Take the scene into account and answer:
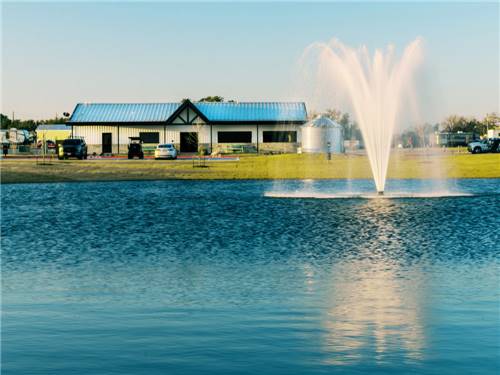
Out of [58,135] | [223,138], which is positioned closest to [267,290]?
[223,138]

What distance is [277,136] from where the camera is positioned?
99.8m

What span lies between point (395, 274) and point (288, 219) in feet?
37.0

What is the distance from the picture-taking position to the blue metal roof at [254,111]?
323ft

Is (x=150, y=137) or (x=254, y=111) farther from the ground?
(x=254, y=111)

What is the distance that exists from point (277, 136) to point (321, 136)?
807 cm

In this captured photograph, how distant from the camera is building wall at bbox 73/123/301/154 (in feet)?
322

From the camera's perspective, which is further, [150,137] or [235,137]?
[150,137]

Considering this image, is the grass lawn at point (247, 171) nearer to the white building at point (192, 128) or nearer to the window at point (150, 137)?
the white building at point (192, 128)

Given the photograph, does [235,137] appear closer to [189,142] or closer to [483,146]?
[189,142]

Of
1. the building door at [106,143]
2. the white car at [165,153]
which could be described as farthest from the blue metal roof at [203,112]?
the white car at [165,153]

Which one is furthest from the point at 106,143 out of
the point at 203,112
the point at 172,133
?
the point at 203,112

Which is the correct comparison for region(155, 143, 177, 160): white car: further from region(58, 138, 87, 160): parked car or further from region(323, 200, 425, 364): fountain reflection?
region(323, 200, 425, 364): fountain reflection

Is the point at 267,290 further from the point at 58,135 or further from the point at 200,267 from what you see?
the point at 58,135

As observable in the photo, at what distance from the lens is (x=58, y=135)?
15438 cm
